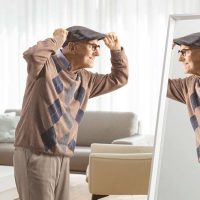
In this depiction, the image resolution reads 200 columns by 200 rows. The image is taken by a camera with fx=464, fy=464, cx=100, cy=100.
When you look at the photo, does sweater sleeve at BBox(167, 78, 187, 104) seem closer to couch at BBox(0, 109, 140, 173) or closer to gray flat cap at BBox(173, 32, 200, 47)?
gray flat cap at BBox(173, 32, 200, 47)

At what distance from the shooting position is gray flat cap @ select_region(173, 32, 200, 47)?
103cm

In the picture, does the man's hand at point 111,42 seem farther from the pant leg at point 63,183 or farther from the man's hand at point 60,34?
the pant leg at point 63,183

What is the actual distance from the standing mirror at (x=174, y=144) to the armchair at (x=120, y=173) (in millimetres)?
1114

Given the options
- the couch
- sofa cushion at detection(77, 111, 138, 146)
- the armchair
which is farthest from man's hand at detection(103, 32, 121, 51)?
sofa cushion at detection(77, 111, 138, 146)

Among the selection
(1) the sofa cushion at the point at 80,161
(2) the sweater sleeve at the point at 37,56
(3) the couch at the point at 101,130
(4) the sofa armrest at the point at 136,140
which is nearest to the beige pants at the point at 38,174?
(2) the sweater sleeve at the point at 37,56

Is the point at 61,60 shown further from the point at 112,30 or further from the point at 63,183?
the point at 112,30

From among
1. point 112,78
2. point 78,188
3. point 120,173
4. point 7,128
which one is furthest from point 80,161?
point 112,78

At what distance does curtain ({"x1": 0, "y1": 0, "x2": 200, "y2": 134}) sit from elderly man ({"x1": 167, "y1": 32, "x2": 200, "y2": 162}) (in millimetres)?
3389

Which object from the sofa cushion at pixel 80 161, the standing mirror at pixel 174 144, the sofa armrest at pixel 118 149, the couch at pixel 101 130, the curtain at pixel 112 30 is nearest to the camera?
the standing mirror at pixel 174 144

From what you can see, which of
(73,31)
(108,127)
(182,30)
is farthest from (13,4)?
(182,30)

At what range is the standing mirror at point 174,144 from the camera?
0.98 m

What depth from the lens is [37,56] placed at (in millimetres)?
1363

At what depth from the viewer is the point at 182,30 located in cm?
105

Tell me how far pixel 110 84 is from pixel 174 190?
60cm
